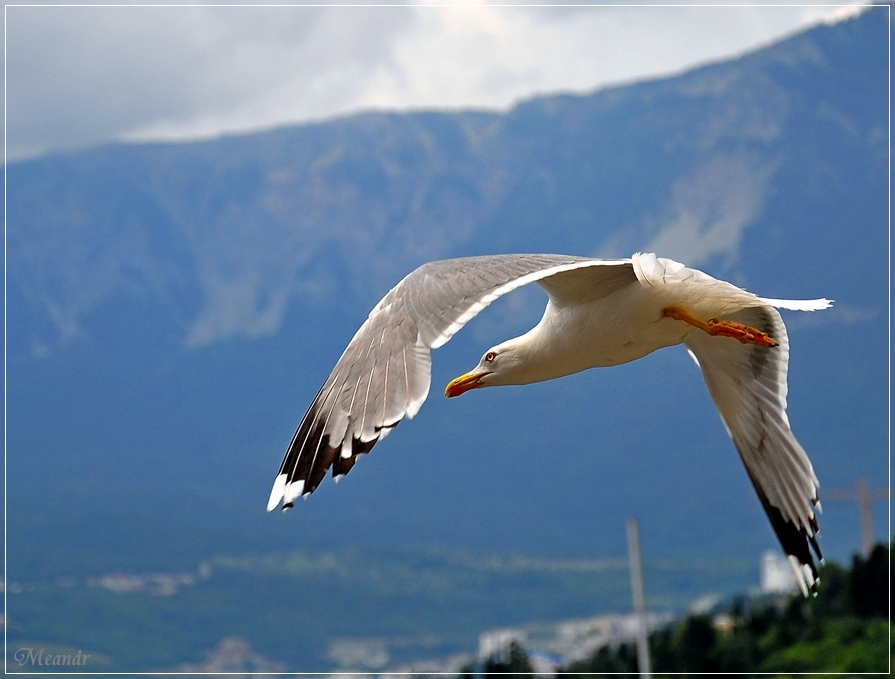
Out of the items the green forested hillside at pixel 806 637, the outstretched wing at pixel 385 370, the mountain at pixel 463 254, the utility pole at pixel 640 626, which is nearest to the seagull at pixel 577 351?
the outstretched wing at pixel 385 370

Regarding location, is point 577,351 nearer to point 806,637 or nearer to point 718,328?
point 718,328

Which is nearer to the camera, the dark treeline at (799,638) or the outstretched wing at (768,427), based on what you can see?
the outstretched wing at (768,427)

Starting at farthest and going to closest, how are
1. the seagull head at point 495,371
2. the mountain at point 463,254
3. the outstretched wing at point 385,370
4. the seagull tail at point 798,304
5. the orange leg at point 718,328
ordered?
the mountain at point 463,254
the seagull head at point 495,371
the orange leg at point 718,328
the seagull tail at point 798,304
the outstretched wing at point 385,370

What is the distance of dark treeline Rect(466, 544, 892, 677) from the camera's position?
13.4m

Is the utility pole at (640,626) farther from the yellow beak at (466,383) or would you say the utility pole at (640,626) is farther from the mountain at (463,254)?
the mountain at (463,254)

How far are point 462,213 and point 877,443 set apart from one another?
57292 millimetres

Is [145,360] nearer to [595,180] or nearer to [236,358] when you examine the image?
[236,358]

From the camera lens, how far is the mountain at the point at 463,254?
13725 cm

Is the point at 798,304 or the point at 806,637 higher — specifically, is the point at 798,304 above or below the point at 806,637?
above

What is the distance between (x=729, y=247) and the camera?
146000 millimetres

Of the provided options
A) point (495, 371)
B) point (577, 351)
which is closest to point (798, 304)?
point (577, 351)

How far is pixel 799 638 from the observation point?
49.8ft

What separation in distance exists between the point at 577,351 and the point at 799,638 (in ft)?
39.3

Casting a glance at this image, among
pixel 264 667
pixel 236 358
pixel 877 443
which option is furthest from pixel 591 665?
pixel 236 358
